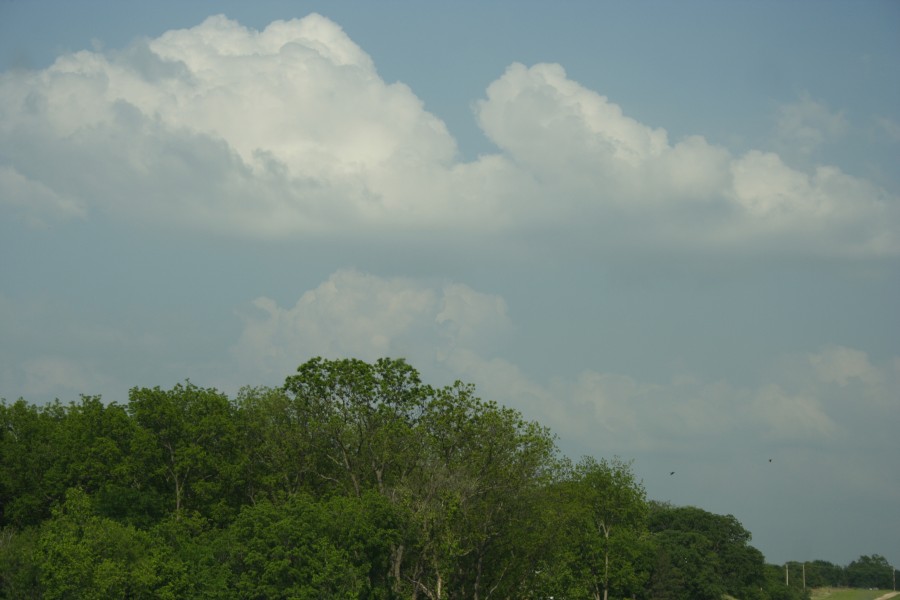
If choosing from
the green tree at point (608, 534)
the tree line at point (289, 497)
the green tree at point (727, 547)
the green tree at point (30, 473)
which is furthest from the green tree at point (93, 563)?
the green tree at point (727, 547)

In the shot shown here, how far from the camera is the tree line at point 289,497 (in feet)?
221

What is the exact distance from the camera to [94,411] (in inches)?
3472

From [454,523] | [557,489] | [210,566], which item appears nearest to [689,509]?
[557,489]

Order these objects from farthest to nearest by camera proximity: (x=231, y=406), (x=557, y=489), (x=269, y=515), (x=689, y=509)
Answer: (x=689, y=509)
(x=231, y=406)
(x=557, y=489)
(x=269, y=515)

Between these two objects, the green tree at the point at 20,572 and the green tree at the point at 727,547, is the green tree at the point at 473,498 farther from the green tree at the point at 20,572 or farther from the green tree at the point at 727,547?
the green tree at the point at 727,547

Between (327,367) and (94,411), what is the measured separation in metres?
22.3

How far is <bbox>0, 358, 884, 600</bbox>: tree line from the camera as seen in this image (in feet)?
221

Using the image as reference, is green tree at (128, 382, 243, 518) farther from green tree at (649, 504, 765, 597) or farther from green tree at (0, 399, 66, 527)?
green tree at (649, 504, 765, 597)

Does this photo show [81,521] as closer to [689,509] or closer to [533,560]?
[533,560]

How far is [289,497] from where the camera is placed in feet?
249

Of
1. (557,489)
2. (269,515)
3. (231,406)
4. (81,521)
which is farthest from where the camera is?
(231,406)

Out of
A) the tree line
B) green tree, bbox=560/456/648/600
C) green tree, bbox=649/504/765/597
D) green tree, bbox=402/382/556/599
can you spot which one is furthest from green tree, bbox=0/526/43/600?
green tree, bbox=649/504/765/597

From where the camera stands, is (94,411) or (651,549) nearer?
(94,411)

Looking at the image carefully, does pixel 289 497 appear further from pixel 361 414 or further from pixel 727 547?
pixel 727 547
